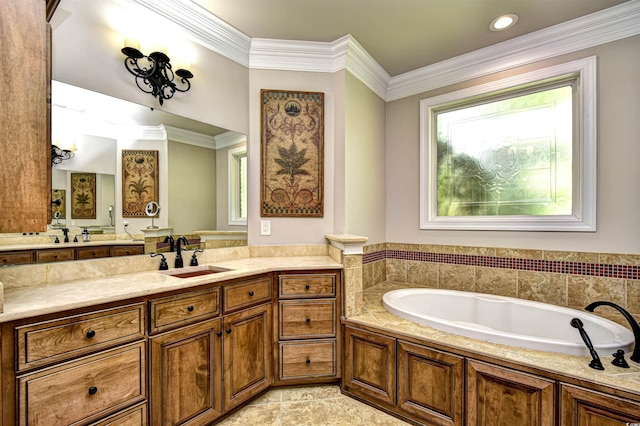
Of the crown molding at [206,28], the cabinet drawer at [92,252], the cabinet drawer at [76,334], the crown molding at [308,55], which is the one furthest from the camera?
the crown molding at [308,55]

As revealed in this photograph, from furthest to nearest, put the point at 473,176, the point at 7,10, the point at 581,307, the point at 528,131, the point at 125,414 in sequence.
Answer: the point at 473,176 < the point at 528,131 < the point at 581,307 < the point at 125,414 < the point at 7,10

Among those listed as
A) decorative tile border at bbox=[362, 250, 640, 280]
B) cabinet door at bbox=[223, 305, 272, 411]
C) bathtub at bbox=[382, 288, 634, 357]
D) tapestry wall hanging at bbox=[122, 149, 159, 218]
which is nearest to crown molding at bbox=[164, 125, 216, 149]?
tapestry wall hanging at bbox=[122, 149, 159, 218]

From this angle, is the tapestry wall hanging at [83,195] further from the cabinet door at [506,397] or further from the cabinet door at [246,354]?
the cabinet door at [506,397]

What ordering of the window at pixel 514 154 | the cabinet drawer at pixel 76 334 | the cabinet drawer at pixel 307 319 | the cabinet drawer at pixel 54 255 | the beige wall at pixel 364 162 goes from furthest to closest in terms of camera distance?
the beige wall at pixel 364 162, the window at pixel 514 154, the cabinet drawer at pixel 307 319, the cabinet drawer at pixel 54 255, the cabinet drawer at pixel 76 334

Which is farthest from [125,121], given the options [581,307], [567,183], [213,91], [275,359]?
[581,307]

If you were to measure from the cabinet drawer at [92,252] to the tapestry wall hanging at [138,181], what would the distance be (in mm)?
232

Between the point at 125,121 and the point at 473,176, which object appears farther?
the point at 473,176

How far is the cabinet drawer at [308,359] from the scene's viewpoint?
204cm

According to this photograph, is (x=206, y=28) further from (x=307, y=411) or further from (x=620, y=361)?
(x=620, y=361)

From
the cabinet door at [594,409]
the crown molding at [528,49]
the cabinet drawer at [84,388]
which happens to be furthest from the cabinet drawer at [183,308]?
the crown molding at [528,49]

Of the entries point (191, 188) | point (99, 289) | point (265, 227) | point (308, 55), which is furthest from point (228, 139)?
point (99, 289)

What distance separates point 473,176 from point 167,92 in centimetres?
260

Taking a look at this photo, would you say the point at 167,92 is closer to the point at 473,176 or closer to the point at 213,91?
the point at 213,91

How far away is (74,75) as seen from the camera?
1.60 m
